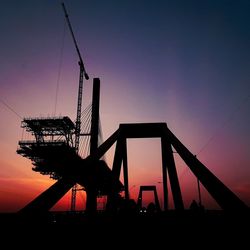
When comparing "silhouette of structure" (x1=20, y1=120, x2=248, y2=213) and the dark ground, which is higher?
"silhouette of structure" (x1=20, y1=120, x2=248, y2=213)

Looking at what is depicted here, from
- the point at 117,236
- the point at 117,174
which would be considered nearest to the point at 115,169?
the point at 117,174

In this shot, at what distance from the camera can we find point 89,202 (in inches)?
563

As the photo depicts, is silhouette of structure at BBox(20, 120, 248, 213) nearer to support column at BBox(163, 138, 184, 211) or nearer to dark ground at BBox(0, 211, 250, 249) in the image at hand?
support column at BBox(163, 138, 184, 211)

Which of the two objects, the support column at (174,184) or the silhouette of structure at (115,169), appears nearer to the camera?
the silhouette of structure at (115,169)

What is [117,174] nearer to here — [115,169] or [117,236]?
[115,169]

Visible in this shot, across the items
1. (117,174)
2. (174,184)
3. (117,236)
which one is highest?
(117,174)

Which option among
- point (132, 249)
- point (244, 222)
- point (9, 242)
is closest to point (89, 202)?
point (132, 249)

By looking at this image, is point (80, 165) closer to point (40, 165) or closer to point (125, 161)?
point (125, 161)

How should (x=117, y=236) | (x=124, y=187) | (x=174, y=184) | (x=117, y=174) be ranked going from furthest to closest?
(x=124, y=187) < (x=117, y=174) < (x=174, y=184) < (x=117, y=236)

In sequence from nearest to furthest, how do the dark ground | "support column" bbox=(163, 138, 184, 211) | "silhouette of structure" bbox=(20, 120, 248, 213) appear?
1. the dark ground
2. "silhouette of structure" bbox=(20, 120, 248, 213)
3. "support column" bbox=(163, 138, 184, 211)

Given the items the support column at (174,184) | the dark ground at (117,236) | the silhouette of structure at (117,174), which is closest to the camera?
the dark ground at (117,236)

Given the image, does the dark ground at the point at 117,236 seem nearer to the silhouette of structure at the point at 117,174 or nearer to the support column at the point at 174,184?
the silhouette of structure at the point at 117,174

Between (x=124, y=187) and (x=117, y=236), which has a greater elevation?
(x=124, y=187)

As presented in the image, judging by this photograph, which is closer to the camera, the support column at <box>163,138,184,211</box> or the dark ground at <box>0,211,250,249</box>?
the dark ground at <box>0,211,250,249</box>
